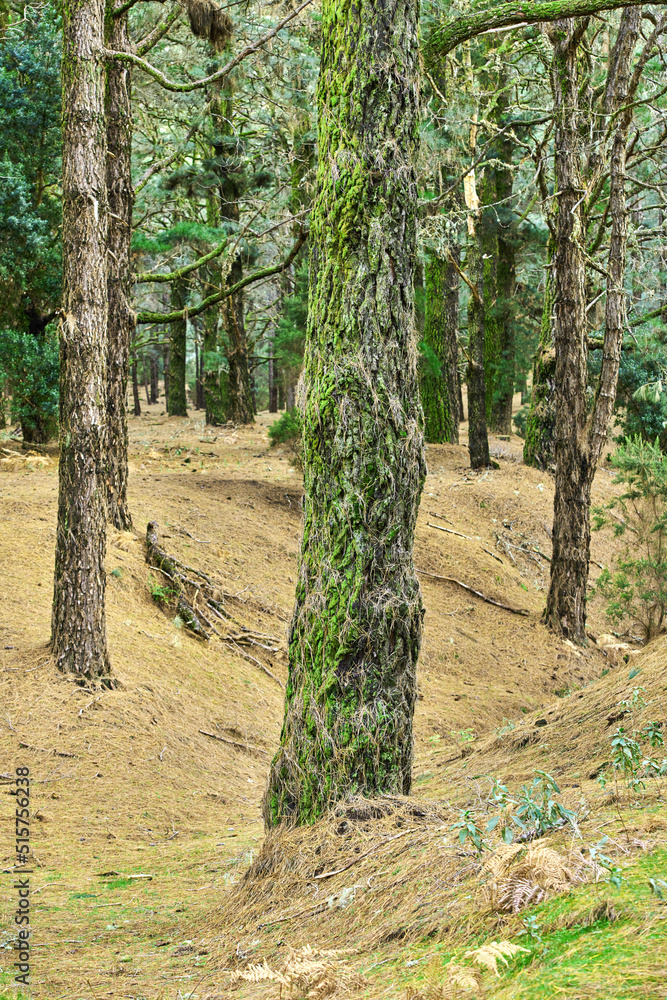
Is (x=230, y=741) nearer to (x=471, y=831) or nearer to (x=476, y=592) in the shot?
(x=471, y=831)

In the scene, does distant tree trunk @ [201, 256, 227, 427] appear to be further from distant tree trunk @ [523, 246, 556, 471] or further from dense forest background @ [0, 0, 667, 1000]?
distant tree trunk @ [523, 246, 556, 471]

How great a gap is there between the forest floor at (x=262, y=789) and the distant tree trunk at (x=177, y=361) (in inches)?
373

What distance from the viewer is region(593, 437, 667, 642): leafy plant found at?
952 cm

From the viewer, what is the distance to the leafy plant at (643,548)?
9.52 meters

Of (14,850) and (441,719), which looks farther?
(441,719)

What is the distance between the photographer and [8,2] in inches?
647

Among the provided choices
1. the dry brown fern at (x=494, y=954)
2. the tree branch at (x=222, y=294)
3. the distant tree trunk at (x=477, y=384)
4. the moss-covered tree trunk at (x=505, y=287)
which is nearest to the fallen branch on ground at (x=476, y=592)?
the distant tree trunk at (x=477, y=384)

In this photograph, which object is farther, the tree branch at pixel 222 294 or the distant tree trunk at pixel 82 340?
the tree branch at pixel 222 294

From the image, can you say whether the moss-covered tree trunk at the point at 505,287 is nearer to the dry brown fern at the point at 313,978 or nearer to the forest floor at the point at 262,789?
the forest floor at the point at 262,789

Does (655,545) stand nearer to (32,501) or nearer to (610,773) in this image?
(610,773)

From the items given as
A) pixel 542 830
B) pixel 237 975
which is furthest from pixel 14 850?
pixel 542 830

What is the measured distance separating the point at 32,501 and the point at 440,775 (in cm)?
703

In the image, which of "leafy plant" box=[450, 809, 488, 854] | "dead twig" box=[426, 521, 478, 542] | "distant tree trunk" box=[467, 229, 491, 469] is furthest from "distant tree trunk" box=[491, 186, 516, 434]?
"leafy plant" box=[450, 809, 488, 854]

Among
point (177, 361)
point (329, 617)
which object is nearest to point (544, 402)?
point (177, 361)
